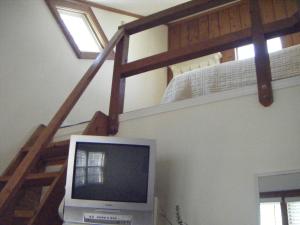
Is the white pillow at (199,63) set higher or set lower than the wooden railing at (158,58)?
higher

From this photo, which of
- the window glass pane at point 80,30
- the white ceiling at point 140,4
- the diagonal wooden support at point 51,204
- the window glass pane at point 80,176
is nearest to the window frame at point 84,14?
the window glass pane at point 80,30

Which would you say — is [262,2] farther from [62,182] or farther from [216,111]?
[62,182]

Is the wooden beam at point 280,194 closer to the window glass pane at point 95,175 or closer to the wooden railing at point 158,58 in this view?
the wooden railing at point 158,58

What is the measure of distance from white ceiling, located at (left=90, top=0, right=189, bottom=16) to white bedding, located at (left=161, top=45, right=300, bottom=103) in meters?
1.89

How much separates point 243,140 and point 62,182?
1.03 metres

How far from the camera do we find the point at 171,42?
16.6ft

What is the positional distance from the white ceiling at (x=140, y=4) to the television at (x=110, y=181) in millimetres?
2644

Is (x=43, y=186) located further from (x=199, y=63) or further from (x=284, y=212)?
(x=199, y=63)

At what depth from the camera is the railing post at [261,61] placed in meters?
1.97

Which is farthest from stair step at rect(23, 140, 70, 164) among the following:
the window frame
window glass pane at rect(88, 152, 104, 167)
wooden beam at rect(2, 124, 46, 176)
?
the window frame

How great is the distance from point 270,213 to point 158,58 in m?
1.22

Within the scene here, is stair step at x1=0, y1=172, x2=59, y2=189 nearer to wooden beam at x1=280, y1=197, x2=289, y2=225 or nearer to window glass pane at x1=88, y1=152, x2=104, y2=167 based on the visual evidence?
window glass pane at x1=88, y1=152, x2=104, y2=167

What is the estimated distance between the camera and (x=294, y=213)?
5.61 feet

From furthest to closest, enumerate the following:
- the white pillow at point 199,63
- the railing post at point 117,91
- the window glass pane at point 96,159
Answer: the white pillow at point 199,63 < the railing post at point 117,91 < the window glass pane at point 96,159
